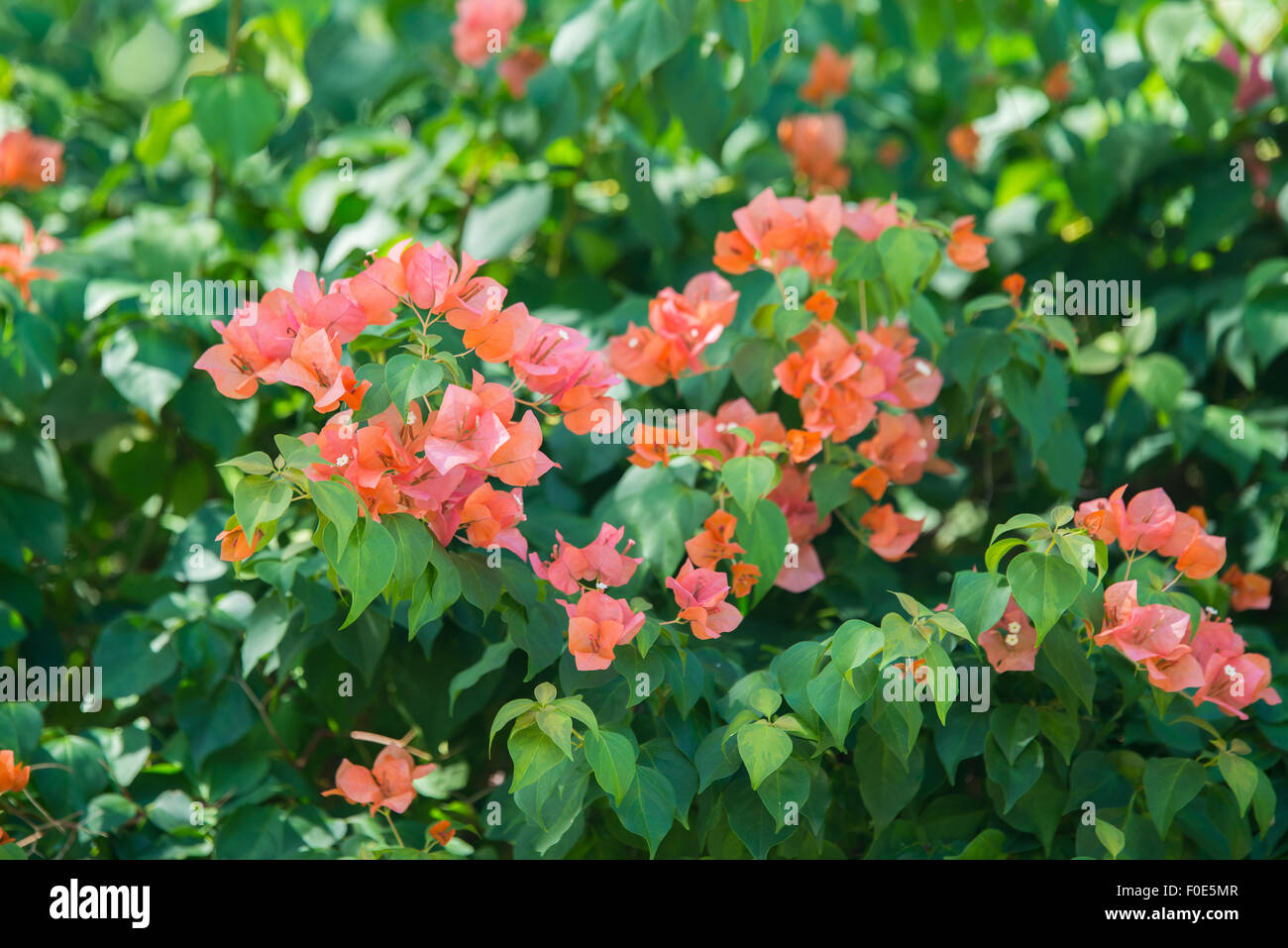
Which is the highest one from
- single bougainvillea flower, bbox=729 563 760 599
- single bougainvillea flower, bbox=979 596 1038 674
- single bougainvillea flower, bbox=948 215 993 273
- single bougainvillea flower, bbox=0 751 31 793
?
single bougainvillea flower, bbox=948 215 993 273

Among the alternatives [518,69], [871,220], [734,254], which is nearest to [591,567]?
[734,254]

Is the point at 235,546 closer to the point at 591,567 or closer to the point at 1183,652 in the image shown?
the point at 591,567

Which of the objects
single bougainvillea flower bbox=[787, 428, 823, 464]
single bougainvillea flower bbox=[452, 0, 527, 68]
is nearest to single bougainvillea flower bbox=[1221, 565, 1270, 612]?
single bougainvillea flower bbox=[787, 428, 823, 464]

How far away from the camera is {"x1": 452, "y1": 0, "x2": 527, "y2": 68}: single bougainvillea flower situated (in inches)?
66.9

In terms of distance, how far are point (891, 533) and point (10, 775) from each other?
2.84ft

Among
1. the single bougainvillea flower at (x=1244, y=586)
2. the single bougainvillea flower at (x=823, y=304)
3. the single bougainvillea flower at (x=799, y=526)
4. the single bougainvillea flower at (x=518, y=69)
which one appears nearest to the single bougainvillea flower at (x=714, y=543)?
the single bougainvillea flower at (x=799, y=526)

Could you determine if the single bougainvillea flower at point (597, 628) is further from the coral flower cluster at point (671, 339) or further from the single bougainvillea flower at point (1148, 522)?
the single bougainvillea flower at point (1148, 522)

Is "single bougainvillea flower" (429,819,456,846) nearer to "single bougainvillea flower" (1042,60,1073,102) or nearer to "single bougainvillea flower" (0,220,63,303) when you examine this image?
"single bougainvillea flower" (0,220,63,303)

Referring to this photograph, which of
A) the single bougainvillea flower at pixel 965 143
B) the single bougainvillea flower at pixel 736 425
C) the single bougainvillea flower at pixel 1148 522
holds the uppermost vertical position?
the single bougainvillea flower at pixel 965 143

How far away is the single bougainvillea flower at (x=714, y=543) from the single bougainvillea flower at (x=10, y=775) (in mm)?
639

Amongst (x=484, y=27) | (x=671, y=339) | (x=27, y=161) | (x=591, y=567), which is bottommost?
(x=591, y=567)

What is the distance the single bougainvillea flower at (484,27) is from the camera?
170 cm

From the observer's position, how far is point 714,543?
112 cm

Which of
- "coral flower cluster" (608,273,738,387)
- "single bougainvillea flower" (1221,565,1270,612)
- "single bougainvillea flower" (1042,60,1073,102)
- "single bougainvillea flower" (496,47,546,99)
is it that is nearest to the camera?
"coral flower cluster" (608,273,738,387)
